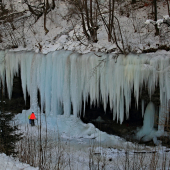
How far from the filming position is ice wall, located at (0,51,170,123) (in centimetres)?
725

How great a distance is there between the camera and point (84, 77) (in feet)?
26.4

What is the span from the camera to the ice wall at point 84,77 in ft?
23.8

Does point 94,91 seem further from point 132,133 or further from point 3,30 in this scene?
point 3,30

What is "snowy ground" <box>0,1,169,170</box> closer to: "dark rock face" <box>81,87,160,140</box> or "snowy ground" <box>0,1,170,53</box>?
"snowy ground" <box>0,1,170,53</box>

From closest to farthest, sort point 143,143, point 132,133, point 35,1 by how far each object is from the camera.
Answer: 1. point 143,143
2. point 132,133
3. point 35,1

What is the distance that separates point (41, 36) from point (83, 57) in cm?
385

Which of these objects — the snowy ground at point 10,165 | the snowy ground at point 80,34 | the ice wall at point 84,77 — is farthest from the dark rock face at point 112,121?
the snowy ground at point 10,165

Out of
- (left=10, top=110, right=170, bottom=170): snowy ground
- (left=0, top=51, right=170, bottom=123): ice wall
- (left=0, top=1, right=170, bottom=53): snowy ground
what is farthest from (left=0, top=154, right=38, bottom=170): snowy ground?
(left=0, top=1, right=170, bottom=53): snowy ground

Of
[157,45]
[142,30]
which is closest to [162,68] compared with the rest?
[157,45]

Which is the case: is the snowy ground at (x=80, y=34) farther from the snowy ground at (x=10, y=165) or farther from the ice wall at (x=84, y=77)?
the snowy ground at (x=10, y=165)

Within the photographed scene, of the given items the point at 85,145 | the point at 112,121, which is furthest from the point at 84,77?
the point at 85,145

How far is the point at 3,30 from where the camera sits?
38.0 ft

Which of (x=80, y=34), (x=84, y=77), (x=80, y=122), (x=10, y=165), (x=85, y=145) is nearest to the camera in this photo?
(x=10, y=165)

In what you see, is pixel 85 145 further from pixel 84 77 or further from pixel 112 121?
pixel 84 77
